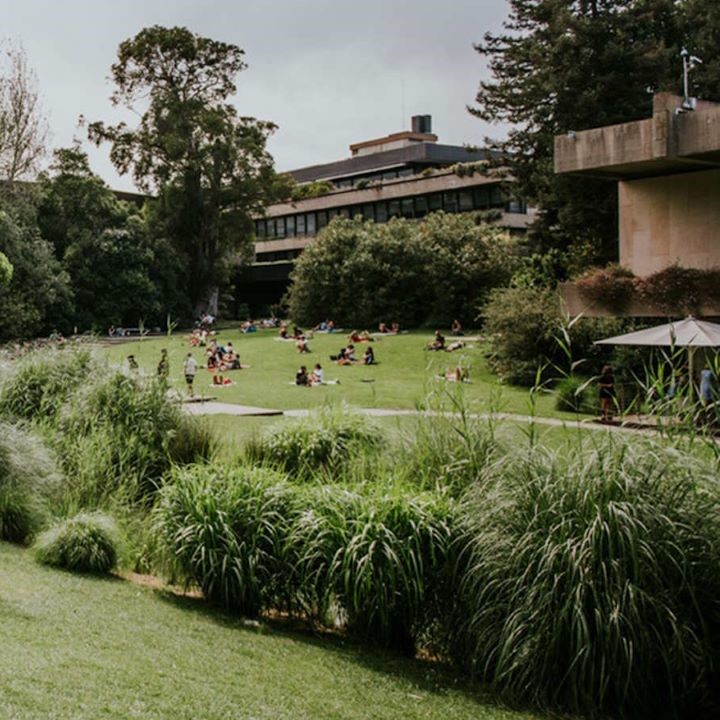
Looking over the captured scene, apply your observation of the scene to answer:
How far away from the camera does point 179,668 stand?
644cm

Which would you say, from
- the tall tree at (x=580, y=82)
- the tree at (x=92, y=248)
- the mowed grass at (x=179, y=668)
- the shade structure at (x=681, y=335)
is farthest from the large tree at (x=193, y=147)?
the mowed grass at (x=179, y=668)

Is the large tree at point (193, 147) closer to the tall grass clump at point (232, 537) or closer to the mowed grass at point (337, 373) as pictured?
the mowed grass at point (337, 373)

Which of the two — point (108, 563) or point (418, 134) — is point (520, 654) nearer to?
point (108, 563)

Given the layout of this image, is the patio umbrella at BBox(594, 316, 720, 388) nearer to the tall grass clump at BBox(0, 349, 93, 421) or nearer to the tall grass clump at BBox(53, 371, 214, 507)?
the tall grass clump at BBox(53, 371, 214, 507)

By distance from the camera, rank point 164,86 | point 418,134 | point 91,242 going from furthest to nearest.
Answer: point 418,134, point 164,86, point 91,242

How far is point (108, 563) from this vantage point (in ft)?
30.6

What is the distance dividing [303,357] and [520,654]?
93.1 ft

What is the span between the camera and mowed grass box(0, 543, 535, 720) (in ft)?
18.4

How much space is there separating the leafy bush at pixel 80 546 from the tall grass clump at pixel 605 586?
13.0ft

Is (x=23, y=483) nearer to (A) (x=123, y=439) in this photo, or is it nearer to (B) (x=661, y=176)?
(A) (x=123, y=439)

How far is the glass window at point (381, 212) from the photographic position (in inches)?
2515

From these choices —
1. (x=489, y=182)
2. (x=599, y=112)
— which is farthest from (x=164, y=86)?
(x=599, y=112)

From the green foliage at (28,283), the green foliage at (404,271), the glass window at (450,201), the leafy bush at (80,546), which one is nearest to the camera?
the leafy bush at (80,546)

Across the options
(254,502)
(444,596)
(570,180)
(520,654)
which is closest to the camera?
(520,654)
